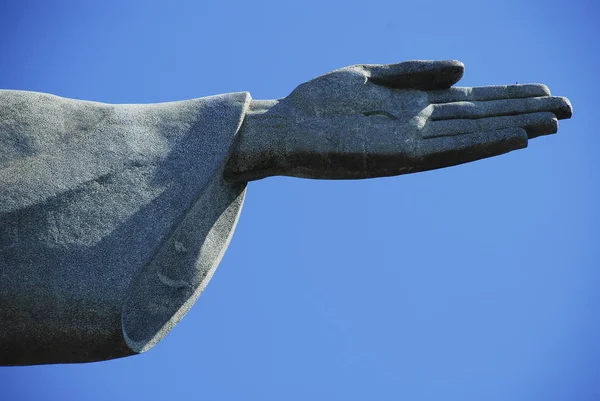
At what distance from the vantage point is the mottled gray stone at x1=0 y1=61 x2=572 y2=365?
Answer: 7859 millimetres

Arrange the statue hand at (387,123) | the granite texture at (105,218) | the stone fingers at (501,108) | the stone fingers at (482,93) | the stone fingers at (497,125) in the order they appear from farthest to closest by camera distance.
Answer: the stone fingers at (482,93) → the stone fingers at (501,108) → the stone fingers at (497,125) → the statue hand at (387,123) → the granite texture at (105,218)

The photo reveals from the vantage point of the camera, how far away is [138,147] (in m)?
8.56

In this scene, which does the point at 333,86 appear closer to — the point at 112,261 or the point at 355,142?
the point at 355,142

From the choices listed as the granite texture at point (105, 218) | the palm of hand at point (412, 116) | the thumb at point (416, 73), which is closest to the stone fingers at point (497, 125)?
the palm of hand at point (412, 116)

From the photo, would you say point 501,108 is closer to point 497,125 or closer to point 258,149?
point 497,125

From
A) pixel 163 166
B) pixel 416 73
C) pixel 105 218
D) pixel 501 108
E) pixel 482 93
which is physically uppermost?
pixel 416 73

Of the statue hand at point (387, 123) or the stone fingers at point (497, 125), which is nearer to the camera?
the statue hand at point (387, 123)

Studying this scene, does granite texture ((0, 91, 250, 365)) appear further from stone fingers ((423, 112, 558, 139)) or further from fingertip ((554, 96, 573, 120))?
fingertip ((554, 96, 573, 120))

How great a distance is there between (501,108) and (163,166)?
273 centimetres

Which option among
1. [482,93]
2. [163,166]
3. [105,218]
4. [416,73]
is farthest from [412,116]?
[105,218]

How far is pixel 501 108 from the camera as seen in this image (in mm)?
9047

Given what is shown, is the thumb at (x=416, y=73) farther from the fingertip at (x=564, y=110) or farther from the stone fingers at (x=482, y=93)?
the fingertip at (x=564, y=110)

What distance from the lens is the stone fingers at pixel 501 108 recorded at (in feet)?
29.4

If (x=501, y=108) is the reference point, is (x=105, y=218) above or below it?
below
